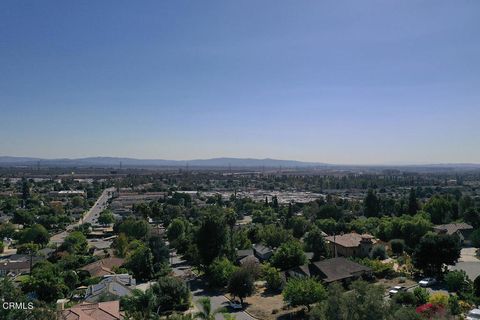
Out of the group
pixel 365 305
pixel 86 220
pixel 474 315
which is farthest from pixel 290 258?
pixel 86 220

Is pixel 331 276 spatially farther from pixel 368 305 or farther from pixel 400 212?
pixel 400 212

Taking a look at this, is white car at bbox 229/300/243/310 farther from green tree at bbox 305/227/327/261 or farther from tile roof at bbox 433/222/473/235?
tile roof at bbox 433/222/473/235

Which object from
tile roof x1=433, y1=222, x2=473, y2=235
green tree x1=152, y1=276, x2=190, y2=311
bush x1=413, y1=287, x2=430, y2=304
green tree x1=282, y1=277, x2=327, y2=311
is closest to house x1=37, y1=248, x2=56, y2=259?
green tree x1=152, y1=276, x2=190, y2=311

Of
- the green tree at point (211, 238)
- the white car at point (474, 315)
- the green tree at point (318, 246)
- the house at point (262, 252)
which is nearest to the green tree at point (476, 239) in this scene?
the green tree at point (318, 246)

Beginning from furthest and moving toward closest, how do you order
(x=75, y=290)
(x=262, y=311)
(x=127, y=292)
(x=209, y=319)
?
1. (x=75, y=290)
2. (x=127, y=292)
3. (x=262, y=311)
4. (x=209, y=319)

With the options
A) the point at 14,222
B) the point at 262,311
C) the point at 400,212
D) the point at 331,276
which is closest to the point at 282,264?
the point at 331,276

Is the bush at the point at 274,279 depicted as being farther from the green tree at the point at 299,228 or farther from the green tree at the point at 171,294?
the green tree at the point at 299,228
